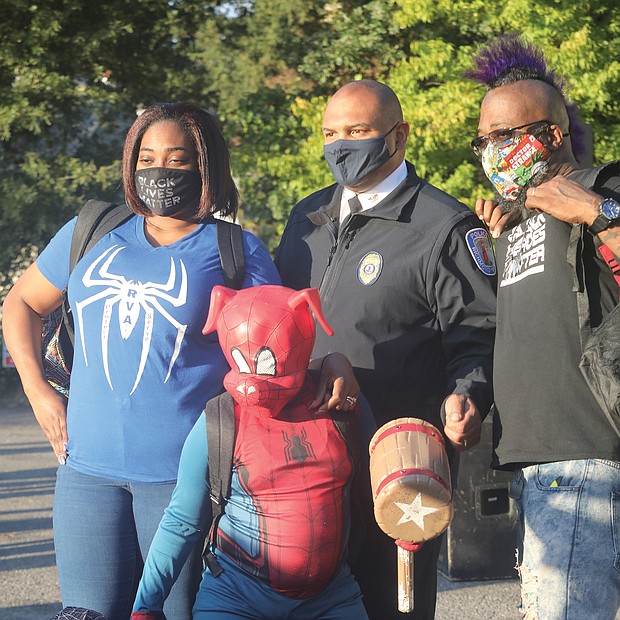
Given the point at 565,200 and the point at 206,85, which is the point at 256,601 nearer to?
the point at 565,200

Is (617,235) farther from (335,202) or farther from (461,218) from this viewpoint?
(335,202)

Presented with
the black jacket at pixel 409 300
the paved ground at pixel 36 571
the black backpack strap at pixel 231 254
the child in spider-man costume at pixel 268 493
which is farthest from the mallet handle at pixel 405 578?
the paved ground at pixel 36 571

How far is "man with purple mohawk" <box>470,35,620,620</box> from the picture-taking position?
2.58 meters

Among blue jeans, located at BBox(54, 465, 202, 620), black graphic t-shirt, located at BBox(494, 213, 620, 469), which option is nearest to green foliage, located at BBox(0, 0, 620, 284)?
black graphic t-shirt, located at BBox(494, 213, 620, 469)

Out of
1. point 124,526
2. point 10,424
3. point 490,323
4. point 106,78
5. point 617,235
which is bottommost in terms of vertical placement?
point 10,424

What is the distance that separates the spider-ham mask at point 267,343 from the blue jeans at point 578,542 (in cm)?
79

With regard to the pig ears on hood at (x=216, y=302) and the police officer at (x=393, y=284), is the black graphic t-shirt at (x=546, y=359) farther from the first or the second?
the pig ears on hood at (x=216, y=302)

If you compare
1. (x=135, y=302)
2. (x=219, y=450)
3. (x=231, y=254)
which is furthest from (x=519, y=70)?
(x=219, y=450)

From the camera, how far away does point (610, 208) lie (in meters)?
2.55

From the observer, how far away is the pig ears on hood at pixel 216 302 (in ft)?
9.01

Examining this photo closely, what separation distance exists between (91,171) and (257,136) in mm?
3596

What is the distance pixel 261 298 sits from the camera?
106 inches

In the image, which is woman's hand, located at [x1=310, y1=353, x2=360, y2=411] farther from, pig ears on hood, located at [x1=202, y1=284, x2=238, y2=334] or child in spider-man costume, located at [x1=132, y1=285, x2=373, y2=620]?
pig ears on hood, located at [x1=202, y1=284, x2=238, y2=334]

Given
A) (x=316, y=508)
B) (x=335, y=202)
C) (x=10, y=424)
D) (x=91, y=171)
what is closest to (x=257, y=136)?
(x=91, y=171)
